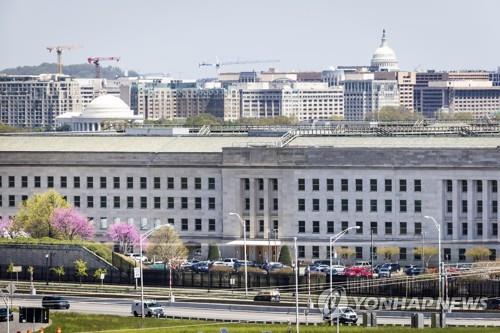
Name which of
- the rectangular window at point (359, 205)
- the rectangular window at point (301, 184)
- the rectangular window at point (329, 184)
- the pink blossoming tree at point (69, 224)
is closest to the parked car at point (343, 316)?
the rectangular window at point (359, 205)

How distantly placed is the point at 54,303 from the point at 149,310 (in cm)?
598

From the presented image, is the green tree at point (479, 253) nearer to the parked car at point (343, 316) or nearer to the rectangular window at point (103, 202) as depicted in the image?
the rectangular window at point (103, 202)

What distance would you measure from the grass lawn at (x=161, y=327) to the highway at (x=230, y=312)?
3.31 metres

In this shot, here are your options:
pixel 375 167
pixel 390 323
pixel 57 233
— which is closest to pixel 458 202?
pixel 375 167

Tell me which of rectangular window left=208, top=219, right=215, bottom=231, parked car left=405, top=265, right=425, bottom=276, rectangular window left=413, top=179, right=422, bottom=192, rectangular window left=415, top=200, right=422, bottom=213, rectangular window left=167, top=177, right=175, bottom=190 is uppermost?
rectangular window left=167, top=177, right=175, bottom=190

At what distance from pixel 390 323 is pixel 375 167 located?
39.6m

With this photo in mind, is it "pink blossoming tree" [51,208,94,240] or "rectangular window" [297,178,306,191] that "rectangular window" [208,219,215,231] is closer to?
"rectangular window" [297,178,306,191]

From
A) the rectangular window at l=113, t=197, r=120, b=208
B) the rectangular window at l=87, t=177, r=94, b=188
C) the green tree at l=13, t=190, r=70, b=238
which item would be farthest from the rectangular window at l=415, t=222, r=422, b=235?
the rectangular window at l=87, t=177, r=94, b=188

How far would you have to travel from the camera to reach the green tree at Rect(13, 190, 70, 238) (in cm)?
15350

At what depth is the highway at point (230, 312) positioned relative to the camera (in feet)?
373

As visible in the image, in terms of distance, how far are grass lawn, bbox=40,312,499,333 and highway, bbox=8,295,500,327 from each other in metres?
3.31

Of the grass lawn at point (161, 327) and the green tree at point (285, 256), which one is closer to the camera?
the grass lawn at point (161, 327)

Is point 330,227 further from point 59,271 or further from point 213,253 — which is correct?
point 59,271

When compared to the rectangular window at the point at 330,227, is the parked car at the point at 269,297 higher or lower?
lower
